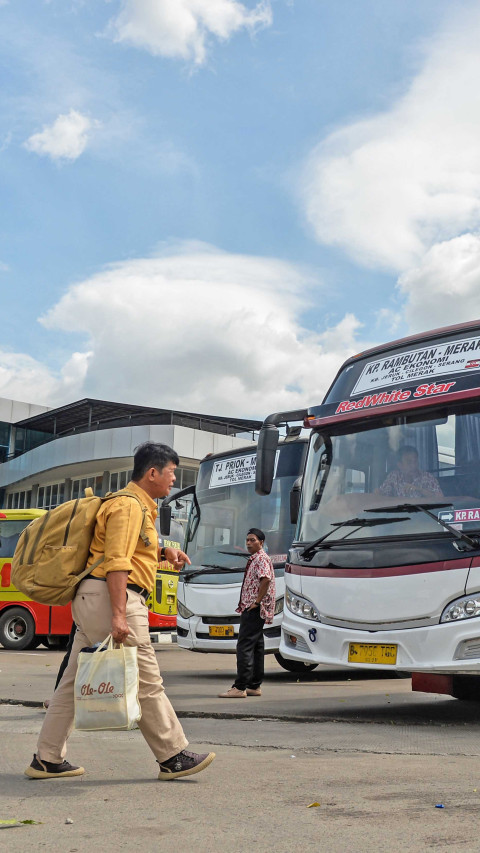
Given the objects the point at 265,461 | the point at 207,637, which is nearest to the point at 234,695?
the point at 265,461

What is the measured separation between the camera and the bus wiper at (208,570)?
13.1 meters

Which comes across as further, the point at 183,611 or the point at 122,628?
the point at 183,611

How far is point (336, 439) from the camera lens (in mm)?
8766

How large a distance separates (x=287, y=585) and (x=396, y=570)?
1462mm

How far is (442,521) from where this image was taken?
7520mm

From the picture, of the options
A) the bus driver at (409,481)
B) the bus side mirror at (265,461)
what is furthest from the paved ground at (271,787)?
the bus side mirror at (265,461)

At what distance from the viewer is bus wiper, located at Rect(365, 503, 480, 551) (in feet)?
23.9

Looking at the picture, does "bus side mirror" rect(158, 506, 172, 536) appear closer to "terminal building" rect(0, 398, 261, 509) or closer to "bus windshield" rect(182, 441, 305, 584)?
"bus windshield" rect(182, 441, 305, 584)

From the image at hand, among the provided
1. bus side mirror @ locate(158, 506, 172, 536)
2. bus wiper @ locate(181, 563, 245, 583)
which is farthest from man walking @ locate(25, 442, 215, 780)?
bus side mirror @ locate(158, 506, 172, 536)

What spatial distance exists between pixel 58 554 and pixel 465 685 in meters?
4.43

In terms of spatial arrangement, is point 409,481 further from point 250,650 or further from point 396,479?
point 250,650

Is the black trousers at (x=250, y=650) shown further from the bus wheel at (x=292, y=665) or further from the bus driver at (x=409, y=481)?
the bus wheel at (x=292, y=665)

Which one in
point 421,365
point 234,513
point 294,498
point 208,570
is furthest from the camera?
point 234,513

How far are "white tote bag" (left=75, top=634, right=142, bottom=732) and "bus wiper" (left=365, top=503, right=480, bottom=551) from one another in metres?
3.32
